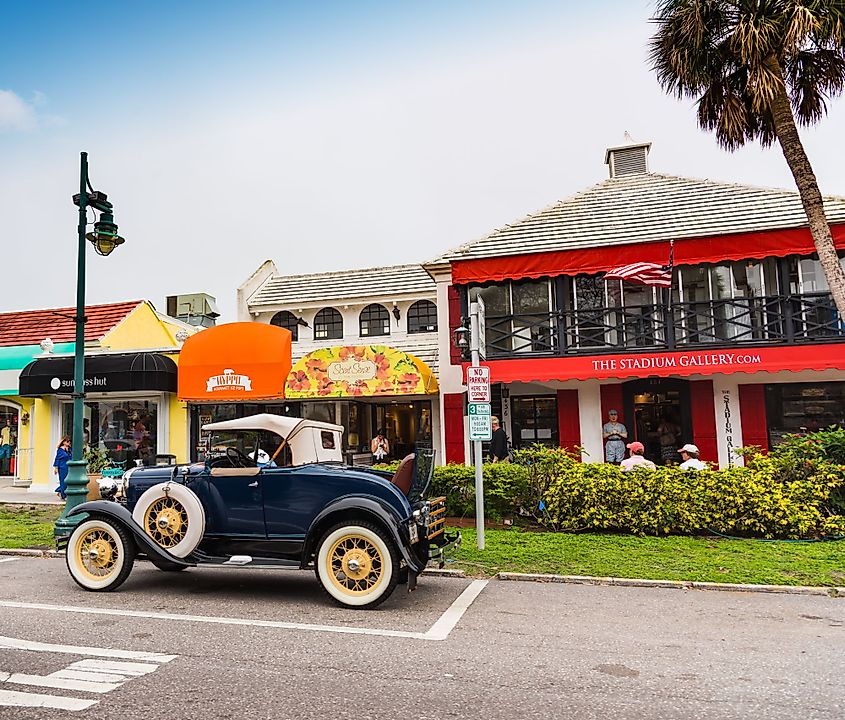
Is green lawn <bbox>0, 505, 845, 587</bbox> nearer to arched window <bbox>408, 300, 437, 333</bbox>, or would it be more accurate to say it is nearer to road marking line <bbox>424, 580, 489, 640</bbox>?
road marking line <bbox>424, 580, 489, 640</bbox>

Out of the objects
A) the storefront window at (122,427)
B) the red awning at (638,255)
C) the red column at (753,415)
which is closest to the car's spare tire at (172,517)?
the red awning at (638,255)

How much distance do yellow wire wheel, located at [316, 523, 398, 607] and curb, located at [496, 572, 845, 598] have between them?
80.0 inches

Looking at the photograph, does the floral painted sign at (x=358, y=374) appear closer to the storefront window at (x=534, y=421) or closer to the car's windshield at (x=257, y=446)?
the storefront window at (x=534, y=421)

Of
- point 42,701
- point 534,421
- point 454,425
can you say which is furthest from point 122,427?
point 42,701

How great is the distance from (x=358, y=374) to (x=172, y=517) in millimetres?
8968

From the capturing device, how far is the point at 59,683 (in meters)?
4.74

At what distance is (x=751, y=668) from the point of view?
5051 millimetres

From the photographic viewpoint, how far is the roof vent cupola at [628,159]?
19.1 m

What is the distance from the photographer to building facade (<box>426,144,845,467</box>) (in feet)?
47.9

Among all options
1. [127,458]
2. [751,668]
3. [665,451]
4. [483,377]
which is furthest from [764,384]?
[127,458]

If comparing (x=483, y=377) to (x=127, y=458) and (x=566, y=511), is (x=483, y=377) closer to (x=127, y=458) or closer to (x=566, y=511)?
(x=566, y=511)

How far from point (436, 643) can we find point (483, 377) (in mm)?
4506

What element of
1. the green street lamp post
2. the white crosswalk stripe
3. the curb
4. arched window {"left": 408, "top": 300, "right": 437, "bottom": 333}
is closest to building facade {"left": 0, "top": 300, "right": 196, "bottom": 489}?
the green street lamp post

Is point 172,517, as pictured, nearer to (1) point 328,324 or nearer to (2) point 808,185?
(2) point 808,185
